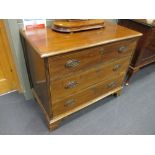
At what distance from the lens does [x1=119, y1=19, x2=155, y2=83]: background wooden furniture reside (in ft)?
5.22

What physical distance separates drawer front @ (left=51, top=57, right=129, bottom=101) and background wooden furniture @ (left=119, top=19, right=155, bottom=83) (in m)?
0.37

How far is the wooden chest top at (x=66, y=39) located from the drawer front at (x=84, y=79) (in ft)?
0.76

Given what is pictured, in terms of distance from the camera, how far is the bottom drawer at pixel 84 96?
49.5 inches

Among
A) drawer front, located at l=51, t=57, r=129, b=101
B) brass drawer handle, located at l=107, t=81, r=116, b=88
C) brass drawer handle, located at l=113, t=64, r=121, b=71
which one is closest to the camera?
drawer front, located at l=51, t=57, r=129, b=101

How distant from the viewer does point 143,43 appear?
167cm

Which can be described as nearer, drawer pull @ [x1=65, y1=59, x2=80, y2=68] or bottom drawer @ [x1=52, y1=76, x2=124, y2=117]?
drawer pull @ [x1=65, y1=59, x2=80, y2=68]

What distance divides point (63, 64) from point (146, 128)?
43.6 inches

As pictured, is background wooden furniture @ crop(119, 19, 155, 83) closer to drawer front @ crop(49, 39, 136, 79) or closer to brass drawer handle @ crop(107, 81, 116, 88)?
drawer front @ crop(49, 39, 136, 79)

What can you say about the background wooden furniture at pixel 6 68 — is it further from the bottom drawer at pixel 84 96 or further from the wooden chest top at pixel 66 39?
the bottom drawer at pixel 84 96

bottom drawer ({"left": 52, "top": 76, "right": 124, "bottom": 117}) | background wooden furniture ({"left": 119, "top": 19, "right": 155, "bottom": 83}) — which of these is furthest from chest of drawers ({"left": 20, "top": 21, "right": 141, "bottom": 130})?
background wooden furniture ({"left": 119, "top": 19, "right": 155, "bottom": 83})

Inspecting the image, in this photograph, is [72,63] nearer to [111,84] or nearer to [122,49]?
[122,49]

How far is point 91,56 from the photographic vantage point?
1.12 meters

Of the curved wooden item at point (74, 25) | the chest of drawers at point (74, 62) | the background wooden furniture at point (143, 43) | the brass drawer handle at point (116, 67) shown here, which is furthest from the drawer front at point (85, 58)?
the background wooden furniture at point (143, 43)
